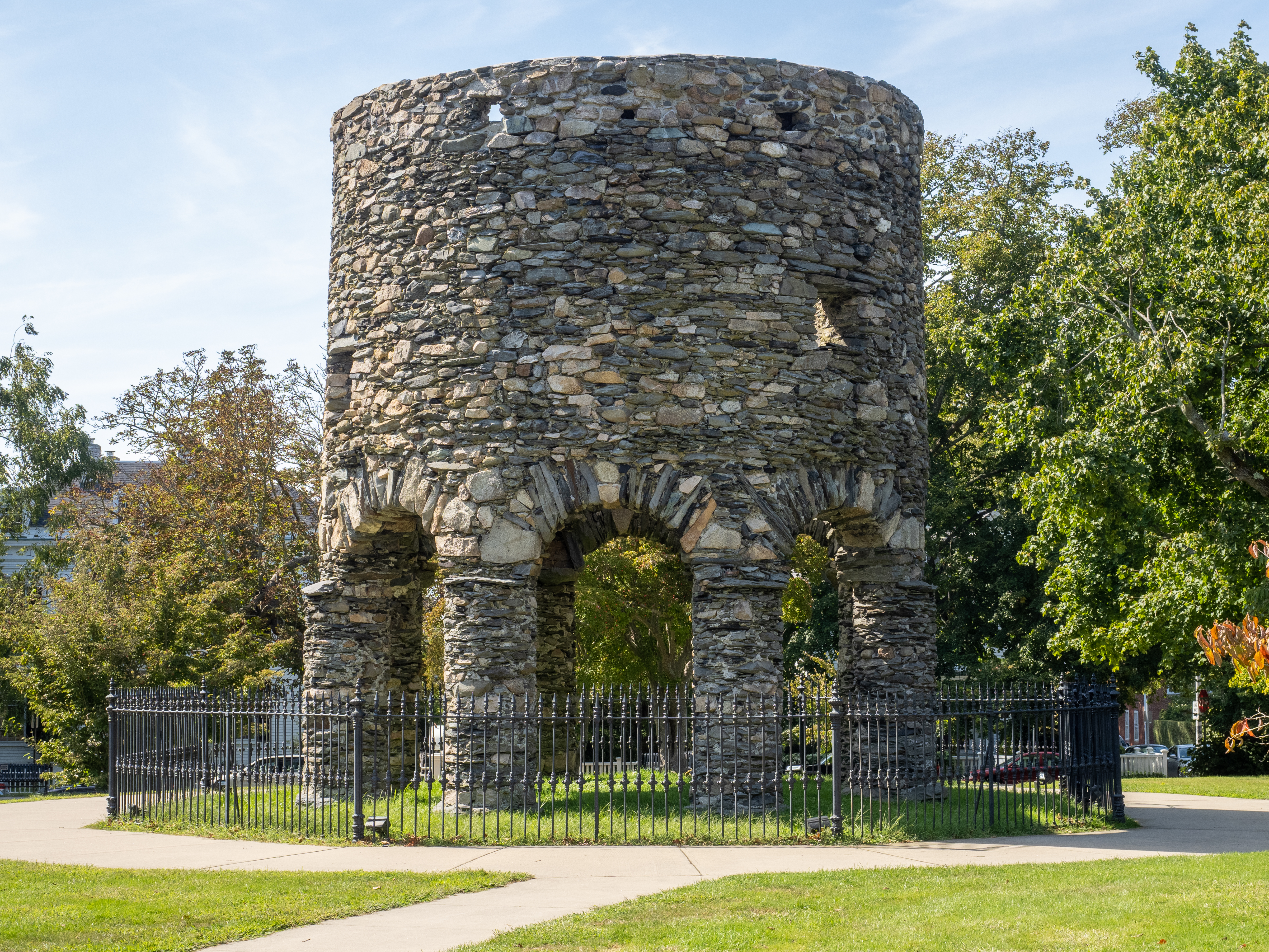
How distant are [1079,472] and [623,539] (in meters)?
9.93

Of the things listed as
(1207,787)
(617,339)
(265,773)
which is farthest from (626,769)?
(1207,787)

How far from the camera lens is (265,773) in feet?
48.3

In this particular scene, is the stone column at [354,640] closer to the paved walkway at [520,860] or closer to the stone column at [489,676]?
the stone column at [489,676]

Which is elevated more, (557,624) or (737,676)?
(557,624)

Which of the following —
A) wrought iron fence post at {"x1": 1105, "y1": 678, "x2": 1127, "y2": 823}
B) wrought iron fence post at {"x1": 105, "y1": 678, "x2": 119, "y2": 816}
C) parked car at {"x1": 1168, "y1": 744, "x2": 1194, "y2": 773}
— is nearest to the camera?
wrought iron fence post at {"x1": 1105, "y1": 678, "x2": 1127, "y2": 823}

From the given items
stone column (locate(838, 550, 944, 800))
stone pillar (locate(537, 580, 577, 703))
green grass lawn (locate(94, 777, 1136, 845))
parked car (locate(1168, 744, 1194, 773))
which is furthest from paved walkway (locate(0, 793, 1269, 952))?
parked car (locate(1168, 744, 1194, 773))

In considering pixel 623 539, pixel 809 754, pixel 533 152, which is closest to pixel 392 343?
pixel 533 152

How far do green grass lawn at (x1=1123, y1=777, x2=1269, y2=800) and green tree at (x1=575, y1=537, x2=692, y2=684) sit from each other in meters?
8.55

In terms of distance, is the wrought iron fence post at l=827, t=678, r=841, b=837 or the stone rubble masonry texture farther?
the stone rubble masonry texture

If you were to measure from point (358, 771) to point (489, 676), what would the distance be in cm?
195

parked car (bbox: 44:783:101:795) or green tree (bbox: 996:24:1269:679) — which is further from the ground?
green tree (bbox: 996:24:1269:679)

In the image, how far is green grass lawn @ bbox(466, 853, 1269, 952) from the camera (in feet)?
25.3

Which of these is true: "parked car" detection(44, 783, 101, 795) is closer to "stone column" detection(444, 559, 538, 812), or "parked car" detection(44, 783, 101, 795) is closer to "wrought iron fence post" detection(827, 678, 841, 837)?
"stone column" detection(444, 559, 538, 812)

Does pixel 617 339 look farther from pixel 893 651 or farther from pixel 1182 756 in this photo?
pixel 1182 756
